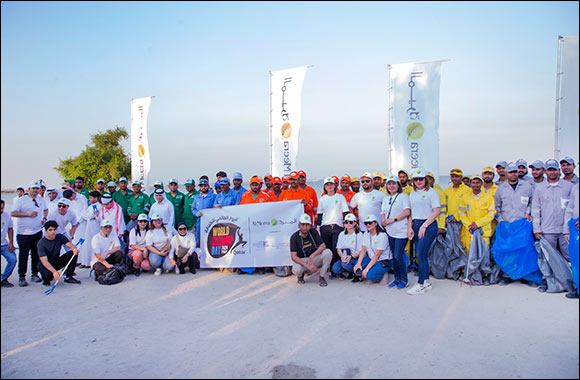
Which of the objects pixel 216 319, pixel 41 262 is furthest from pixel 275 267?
pixel 41 262

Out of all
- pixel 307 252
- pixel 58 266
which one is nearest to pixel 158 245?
pixel 58 266

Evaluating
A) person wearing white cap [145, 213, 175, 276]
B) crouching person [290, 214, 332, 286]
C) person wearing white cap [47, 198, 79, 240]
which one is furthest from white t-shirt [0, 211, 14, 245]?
crouching person [290, 214, 332, 286]

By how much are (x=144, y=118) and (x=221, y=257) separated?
21.6 feet

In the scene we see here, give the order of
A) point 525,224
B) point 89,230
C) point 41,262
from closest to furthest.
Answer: point 525,224, point 41,262, point 89,230

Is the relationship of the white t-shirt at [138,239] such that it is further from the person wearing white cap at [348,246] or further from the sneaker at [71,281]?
the person wearing white cap at [348,246]

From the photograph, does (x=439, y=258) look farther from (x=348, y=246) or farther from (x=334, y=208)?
(x=334, y=208)

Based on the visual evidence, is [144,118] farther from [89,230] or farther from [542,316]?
[542,316]

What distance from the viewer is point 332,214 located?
745 cm

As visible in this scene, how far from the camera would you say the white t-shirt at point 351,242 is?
714cm

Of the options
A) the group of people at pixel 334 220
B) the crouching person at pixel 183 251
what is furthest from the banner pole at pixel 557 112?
the crouching person at pixel 183 251

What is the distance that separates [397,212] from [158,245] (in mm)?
4687

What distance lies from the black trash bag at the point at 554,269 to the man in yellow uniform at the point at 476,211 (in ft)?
2.67

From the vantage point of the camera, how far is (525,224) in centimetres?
664

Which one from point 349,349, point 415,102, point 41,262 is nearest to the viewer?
point 349,349
